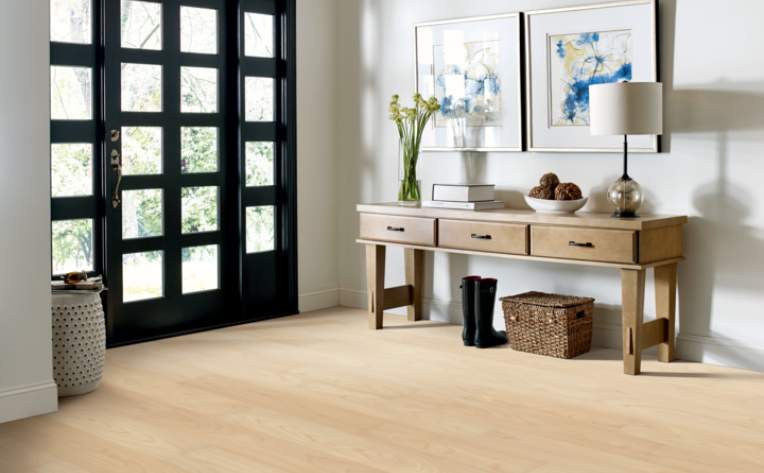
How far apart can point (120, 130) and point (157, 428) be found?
6.60ft

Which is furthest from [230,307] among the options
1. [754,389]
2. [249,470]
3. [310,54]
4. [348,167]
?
[754,389]

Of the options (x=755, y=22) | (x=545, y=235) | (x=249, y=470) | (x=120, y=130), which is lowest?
(x=249, y=470)

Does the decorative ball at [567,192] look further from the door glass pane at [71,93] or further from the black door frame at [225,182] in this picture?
the door glass pane at [71,93]

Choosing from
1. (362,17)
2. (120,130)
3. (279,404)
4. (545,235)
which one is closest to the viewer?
(279,404)

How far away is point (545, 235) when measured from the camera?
4.66 meters

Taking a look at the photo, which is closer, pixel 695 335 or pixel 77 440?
pixel 77 440

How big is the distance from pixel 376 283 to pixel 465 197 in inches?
32.6

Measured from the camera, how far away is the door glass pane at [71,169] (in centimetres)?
480

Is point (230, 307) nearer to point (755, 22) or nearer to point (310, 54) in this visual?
point (310, 54)

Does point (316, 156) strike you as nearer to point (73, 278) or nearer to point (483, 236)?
point (483, 236)

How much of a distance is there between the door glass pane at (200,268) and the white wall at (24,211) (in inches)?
64.5

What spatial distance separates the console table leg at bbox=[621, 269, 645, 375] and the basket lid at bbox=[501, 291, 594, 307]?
405 mm

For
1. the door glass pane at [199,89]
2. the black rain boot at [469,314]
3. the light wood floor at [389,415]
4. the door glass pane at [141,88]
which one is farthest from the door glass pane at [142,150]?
the black rain boot at [469,314]

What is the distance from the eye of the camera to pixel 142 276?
17.2ft
